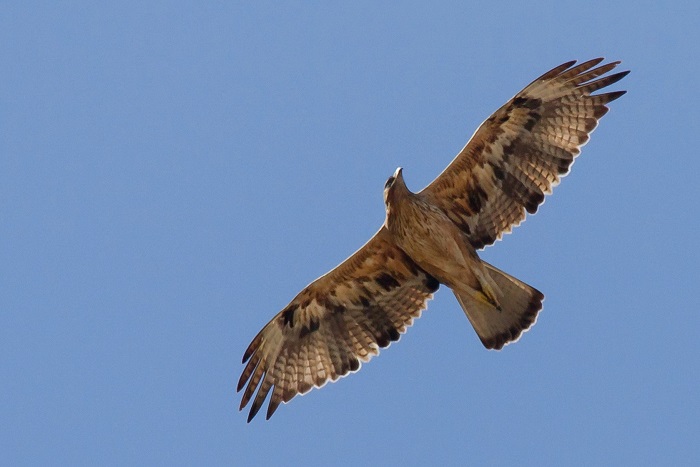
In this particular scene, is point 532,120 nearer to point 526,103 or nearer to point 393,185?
point 526,103

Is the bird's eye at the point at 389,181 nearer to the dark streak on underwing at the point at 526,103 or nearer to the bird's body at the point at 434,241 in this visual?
the bird's body at the point at 434,241

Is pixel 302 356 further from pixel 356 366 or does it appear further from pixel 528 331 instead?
pixel 528 331

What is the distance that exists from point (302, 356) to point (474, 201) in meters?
2.47

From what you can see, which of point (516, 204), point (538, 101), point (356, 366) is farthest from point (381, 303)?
point (538, 101)

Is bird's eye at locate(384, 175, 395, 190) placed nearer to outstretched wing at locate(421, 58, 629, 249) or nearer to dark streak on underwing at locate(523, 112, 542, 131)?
outstretched wing at locate(421, 58, 629, 249)

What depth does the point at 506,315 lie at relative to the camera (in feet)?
47.9

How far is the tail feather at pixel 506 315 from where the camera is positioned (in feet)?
47.8

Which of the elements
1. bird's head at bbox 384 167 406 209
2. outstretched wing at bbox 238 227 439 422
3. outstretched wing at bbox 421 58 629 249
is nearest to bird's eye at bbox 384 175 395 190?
bird's head at bbox 384 167 406 209

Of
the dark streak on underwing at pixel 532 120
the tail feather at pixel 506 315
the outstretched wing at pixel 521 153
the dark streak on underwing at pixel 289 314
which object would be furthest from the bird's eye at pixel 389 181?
the dark streak on underwing at pixel 289 314

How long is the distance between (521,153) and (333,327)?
2730 millimetres

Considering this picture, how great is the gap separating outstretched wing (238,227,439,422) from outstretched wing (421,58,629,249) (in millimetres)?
876

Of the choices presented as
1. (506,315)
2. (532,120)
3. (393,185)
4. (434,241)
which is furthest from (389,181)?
(506,315)

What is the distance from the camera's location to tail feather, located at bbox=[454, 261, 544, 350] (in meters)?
14.6

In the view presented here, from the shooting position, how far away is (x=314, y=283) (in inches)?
584
